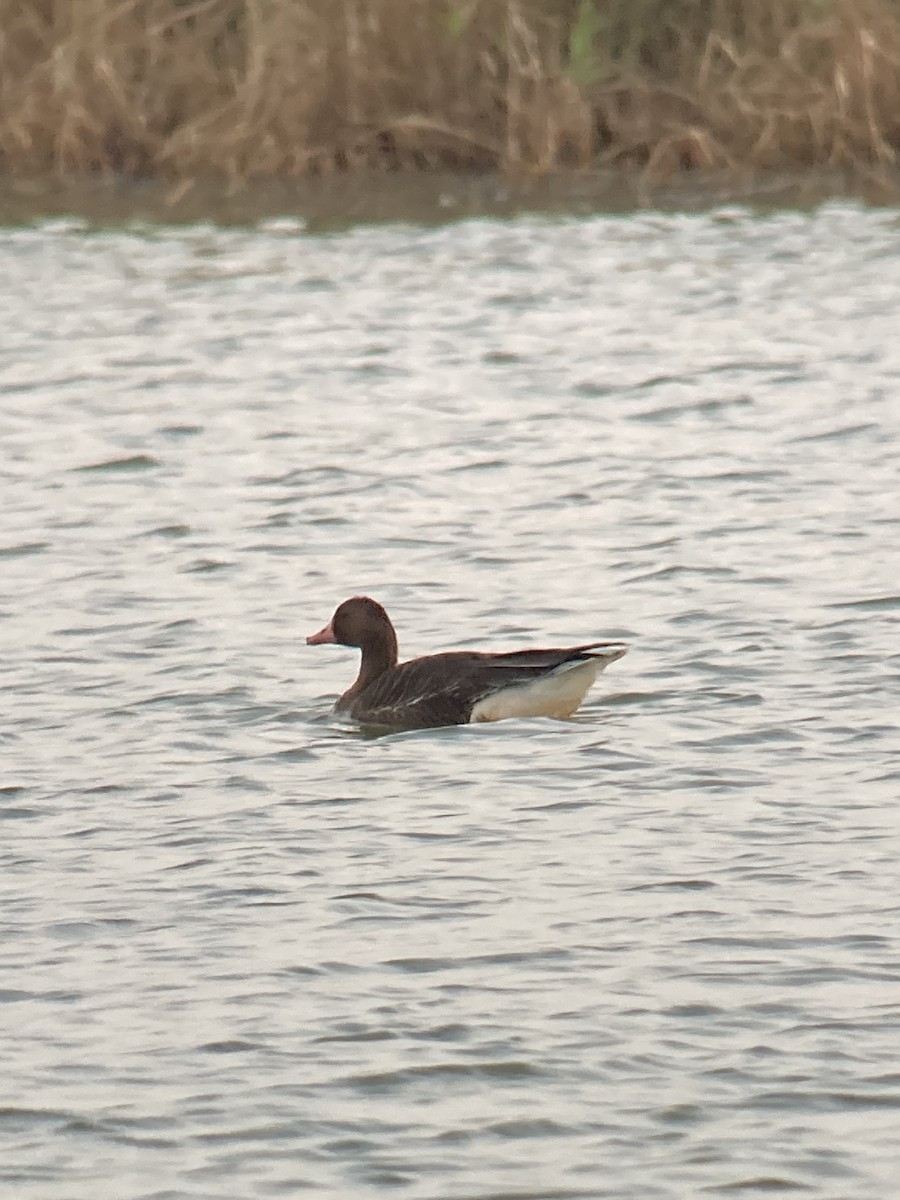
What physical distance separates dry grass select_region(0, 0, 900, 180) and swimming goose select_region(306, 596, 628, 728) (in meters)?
11.3

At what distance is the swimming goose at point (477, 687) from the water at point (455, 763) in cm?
9

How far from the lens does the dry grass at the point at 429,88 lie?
2000cm

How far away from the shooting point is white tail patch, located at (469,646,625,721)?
886cm

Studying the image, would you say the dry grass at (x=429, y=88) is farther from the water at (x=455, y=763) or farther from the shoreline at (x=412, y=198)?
the water at (x=455, y=763)

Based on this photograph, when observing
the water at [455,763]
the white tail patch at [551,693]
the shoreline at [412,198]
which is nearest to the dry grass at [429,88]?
the shoreline at [412,198]

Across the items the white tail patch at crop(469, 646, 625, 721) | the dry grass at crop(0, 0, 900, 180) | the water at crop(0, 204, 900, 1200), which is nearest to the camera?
the water at crop(0, 204, 900, 1200)

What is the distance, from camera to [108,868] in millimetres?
7219

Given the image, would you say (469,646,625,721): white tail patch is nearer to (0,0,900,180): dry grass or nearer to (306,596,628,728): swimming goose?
(306,596,628,728): swimming goose

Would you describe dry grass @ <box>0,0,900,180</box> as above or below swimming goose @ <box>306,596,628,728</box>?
above

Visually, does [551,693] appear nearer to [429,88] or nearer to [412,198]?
[429,88]

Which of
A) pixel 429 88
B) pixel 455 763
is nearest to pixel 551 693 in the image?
pixel 455 763

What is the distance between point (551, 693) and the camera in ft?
29.2

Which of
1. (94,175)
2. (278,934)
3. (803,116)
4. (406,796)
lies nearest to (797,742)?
(406,796)

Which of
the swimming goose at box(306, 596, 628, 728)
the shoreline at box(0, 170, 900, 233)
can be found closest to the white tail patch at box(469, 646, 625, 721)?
the swimming goose at box(306, 596, 628, 728)
